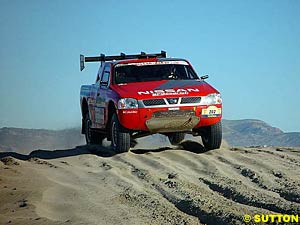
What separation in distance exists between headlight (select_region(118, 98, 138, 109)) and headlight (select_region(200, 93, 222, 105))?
114cm

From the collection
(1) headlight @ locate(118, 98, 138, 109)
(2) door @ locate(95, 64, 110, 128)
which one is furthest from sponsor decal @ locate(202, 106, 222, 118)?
(2) door @ locate(95, 64, 110, 128)

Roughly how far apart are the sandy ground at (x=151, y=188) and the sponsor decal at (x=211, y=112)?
637 mm

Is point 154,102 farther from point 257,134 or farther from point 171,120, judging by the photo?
point 257,134

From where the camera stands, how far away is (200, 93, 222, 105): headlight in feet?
38.7

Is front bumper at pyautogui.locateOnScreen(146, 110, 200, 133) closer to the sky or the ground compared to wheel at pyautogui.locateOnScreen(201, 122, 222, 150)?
closer to the sky

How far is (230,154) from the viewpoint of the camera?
1114 centimetres

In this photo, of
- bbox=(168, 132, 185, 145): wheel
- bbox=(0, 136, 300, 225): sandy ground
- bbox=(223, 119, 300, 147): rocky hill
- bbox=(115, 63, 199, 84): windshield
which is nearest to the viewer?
bbox=(0, 136, 300, 225): sandy ground

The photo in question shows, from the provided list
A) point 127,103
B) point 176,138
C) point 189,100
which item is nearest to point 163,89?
point 189,100

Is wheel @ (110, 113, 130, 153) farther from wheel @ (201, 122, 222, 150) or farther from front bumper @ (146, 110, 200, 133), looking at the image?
wheel @ (201, 122, 222, 150)

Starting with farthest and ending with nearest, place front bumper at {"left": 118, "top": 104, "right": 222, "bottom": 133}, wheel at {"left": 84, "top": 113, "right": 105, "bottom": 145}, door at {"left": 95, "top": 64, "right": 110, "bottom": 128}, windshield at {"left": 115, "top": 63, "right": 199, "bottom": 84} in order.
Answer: wheel at {"left": 84, "top": 113, "right": 105, "bottom": 145} < door at {"left": 95, "top": 64, "right": 110, "bottom": 128} < windshield at {"left": 115, "top": 63, "right": 199, "bottom": 84} < front bumper at {"left": 118, "top": 104, "right": 222, "bottom": 133}

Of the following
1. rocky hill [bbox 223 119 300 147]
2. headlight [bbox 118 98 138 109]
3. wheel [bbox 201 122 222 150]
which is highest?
headlight [bbox 118 98 138 109]

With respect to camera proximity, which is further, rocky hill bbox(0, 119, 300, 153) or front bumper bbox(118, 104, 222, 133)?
rocky hill bbox(0, 119, 300, 153)

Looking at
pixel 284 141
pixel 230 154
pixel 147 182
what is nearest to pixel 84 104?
pixel 230 154

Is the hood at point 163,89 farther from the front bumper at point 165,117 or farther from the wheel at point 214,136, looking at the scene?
the wheel at point 214,136
